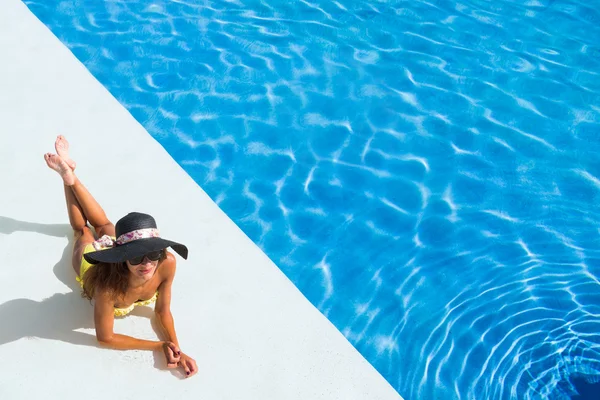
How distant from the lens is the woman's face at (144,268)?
153 inches

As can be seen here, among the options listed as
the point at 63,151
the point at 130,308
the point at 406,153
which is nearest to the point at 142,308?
the point at 130,308

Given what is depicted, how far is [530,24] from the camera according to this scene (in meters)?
8.02

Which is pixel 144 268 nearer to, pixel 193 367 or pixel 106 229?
pixel 193 367

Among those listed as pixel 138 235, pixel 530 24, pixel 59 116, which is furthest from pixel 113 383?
pixel 530 24

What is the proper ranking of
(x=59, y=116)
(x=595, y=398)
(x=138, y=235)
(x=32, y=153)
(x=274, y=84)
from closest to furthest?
(x=138, y=235)
(x=595, y=398)
(x=32, y=153)
(x=59, y=116)
(x=274, y=84)

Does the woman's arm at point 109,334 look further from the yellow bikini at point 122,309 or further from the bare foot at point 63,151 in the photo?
the bare foot at point 63,151

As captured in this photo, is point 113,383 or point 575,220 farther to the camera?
point 575,220

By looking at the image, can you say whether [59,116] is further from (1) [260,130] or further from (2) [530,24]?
(2) [530,24]

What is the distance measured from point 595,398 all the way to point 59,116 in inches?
183

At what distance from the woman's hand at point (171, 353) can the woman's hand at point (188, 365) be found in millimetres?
25

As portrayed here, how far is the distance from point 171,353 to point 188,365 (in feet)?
0.42

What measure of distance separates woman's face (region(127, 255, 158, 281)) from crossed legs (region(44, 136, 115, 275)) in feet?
2.46

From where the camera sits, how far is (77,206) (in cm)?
476

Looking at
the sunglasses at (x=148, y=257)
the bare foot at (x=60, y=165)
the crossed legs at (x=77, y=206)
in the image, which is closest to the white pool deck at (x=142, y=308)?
the crossed legs at (x=77, y=206)
